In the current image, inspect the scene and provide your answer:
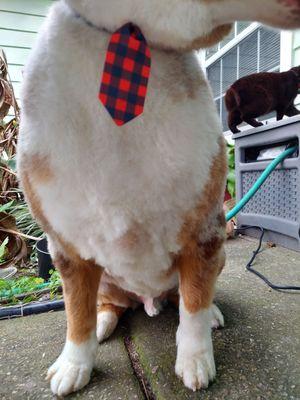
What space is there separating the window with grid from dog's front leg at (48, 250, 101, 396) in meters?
2.52

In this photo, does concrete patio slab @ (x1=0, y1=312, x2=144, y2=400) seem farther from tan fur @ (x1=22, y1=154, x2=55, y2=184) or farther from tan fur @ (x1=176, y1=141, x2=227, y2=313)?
tan fur @ (x1=22, y1=154, x2=55, y2=184)

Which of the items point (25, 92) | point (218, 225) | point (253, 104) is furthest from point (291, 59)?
point (25, 92)

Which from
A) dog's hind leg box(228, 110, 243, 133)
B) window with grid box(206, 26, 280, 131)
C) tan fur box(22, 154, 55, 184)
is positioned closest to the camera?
tan fur box(22, 154, 55, 184)

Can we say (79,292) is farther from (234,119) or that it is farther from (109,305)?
(234,119)

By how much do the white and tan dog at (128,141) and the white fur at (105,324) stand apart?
0.26 meters

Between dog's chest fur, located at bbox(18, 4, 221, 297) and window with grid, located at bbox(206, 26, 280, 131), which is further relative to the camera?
window with grid, located at bbox(206, 26, 280, 131)

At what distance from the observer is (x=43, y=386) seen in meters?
0.88

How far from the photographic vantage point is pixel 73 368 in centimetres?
86

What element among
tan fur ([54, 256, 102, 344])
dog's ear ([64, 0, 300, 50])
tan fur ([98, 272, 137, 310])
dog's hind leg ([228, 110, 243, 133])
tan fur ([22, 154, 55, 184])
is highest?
dog's ear ([64, 0, 300, 50])

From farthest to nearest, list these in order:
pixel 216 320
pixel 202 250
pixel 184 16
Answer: pixel 216 320, pixel 202 250, pixel 184 16

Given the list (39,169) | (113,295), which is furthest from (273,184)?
(39,169)

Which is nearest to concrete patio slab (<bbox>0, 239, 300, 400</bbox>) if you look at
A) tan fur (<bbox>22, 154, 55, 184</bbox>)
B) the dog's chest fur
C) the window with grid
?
the dog's chest fur

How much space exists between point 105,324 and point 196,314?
39cm

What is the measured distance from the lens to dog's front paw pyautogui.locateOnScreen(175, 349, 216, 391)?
0.83m
